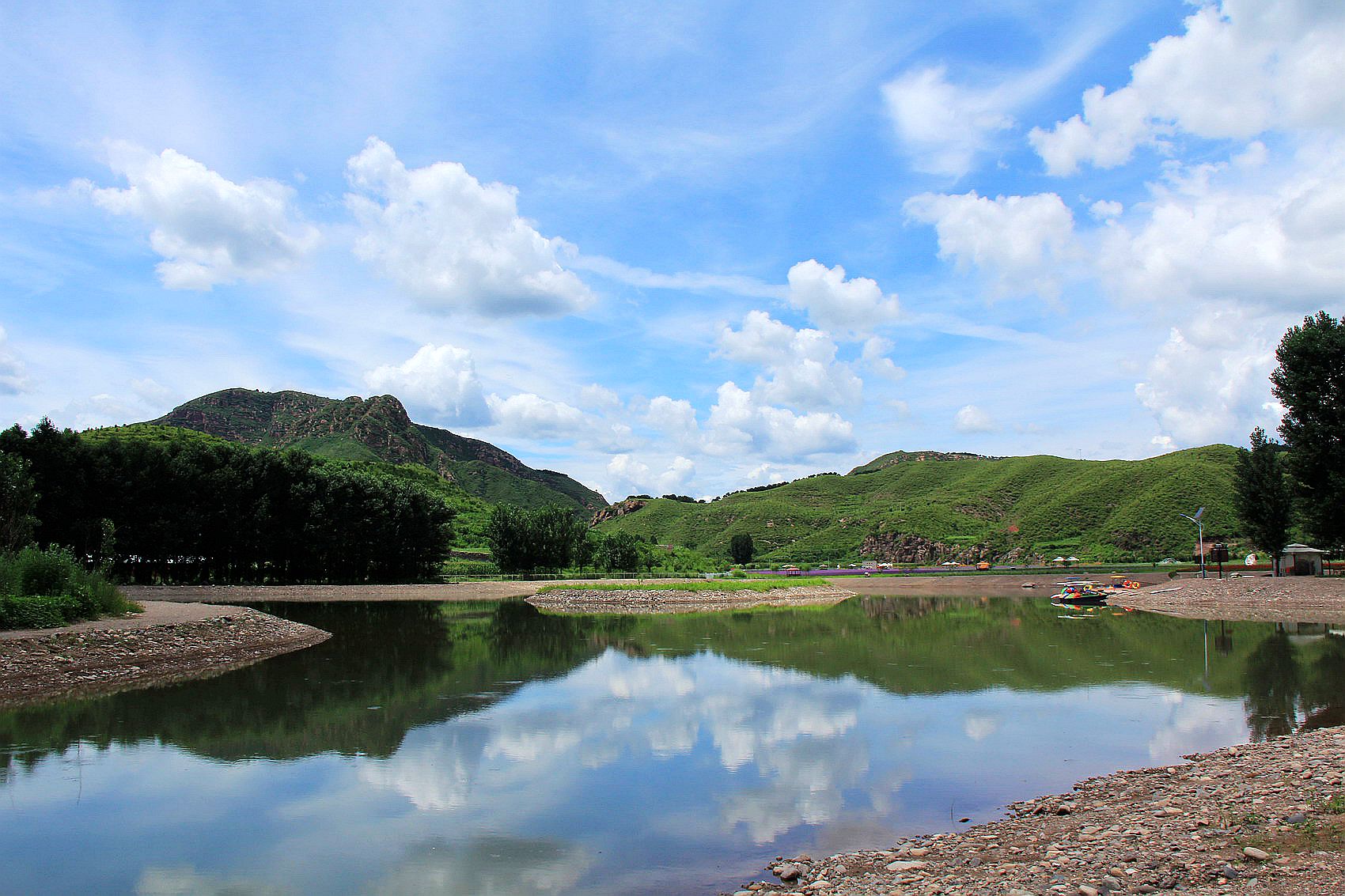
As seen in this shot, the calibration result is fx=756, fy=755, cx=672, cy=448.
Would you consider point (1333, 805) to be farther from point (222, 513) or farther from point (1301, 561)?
point (222, 513)

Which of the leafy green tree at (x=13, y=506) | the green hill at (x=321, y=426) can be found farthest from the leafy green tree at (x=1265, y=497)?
the green hill at (x=321, y=426)

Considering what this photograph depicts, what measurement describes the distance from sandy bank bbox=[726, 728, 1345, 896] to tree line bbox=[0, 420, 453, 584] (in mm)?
54257

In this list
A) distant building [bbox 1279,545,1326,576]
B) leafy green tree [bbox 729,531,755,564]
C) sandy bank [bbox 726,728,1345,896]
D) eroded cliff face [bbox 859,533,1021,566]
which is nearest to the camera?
sandy bank [bbox 726,728,1345,896]

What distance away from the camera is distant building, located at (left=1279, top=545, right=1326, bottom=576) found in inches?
2020

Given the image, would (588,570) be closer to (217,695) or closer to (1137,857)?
(217,695)

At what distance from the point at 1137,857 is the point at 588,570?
3270 inches

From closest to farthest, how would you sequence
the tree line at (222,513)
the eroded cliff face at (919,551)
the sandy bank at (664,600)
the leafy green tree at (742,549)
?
the tree line at (222,513) → the sandy bank at (664,600) → the eroded cliff face at (919,551) → the leafy green tree at (742,549)

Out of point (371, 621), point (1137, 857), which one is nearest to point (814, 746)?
point (1137, 857)

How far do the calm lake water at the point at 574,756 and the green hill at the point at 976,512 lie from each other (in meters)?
73.3

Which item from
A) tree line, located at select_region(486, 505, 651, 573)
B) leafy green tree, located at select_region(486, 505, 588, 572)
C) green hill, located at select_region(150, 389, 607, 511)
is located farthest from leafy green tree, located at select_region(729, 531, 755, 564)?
green hill, located at select_region(150, 389, 607, 511)

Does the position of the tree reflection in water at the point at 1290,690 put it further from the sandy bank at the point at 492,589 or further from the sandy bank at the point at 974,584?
the sandy bank at the point at 492,589

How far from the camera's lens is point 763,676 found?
2494 centimetres

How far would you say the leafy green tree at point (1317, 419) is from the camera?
145 ft

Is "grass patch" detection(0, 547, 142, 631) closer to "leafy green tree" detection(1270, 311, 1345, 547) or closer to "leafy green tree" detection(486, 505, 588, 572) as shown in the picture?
"leafy green tree" detection(486, 505, 588, 572)
